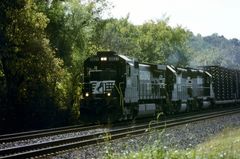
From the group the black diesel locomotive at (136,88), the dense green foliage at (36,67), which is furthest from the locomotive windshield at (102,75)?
the dense green foliage at (36,67)

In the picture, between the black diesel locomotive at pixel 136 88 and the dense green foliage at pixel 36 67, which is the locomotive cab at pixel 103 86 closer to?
the black diesel locomotive at pixel 136 88

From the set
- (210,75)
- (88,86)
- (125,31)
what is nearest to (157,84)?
(88,86)

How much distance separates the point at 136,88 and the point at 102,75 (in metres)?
2.41

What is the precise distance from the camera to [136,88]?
28234 millimetres

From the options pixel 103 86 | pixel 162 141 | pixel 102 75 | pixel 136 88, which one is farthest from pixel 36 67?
pixel 162 141

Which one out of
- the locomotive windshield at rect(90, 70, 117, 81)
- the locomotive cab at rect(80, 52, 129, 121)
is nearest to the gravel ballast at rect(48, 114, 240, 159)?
the locomotive cab at rect(80, 52, 129, 121)

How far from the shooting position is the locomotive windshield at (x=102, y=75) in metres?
26.7

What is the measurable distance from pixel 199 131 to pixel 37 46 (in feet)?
34.2

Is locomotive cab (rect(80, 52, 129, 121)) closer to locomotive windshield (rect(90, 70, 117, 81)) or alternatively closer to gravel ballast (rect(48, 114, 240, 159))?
locomotive windshield (rect(90, 70, 117, 81))

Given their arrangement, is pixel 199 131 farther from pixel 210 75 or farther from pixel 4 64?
pixel 210 75

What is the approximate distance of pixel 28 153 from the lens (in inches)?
542

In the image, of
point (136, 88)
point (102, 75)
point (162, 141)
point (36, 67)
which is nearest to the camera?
point (162, 141)

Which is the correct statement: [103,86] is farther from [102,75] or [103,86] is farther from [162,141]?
[162,141]

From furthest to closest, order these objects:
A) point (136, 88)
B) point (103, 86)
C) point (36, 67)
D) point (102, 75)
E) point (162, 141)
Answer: point (136, 88)
point (36, 67)
point (102, 75)
point (103, 86)
point (162, 141)
